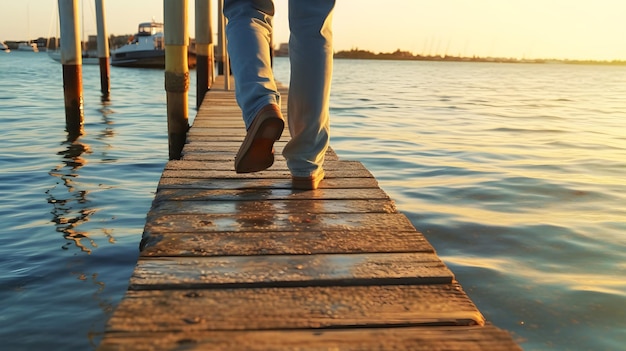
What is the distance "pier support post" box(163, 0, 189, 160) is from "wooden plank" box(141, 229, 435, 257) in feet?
11.1

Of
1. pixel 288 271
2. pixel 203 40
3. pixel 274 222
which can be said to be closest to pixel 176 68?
pixel 274 222

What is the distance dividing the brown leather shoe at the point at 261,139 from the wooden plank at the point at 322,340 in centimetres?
118

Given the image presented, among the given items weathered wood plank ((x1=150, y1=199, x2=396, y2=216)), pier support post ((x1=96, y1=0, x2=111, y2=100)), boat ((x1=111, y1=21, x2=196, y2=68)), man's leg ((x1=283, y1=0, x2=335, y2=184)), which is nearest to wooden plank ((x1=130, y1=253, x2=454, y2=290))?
weathered wood plank ((x1=150, y1=199, x2=396, y2=216))

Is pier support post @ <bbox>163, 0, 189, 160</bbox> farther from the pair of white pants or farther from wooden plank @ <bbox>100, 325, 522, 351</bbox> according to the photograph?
wooden plank @ <bbox>100, 325, 522, 351</bbox>

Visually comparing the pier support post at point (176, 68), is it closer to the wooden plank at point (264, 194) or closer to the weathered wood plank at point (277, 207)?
the wooden plank at point (264, 194)

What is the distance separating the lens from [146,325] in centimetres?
125

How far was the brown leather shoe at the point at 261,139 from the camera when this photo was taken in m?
2.29

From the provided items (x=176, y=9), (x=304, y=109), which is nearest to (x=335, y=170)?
(x=304, y=109)

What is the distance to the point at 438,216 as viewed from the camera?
4270mm

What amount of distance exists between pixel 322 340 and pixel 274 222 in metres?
0.88

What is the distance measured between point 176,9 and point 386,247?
12.1 ft

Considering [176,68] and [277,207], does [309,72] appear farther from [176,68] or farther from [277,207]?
[176,68]

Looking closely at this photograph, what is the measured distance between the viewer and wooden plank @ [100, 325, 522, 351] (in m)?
1.17

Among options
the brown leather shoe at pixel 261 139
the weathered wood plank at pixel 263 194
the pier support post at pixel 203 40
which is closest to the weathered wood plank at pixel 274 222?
the weathered wood plank at pixel 263 194
